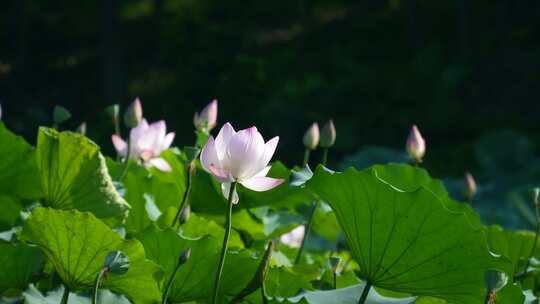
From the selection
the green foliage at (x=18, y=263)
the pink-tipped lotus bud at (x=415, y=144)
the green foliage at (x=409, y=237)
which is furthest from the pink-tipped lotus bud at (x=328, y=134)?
the green foliage at (x=18, y=263)

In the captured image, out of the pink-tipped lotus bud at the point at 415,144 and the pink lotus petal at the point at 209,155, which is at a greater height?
the pink lotus petal at the point at 209,155

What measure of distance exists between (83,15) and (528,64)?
482cm

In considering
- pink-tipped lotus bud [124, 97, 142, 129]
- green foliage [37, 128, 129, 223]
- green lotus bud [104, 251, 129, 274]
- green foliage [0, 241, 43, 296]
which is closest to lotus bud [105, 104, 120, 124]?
pink-tipped lotus bud [124, 97, 142, 129]

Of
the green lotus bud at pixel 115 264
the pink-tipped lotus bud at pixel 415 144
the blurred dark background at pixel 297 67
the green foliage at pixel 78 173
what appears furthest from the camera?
the blurred dark background at pixel 297 67

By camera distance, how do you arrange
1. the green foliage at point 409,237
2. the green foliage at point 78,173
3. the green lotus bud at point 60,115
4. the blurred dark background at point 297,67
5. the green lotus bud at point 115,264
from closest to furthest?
the green lotus bud at point 115,264 → the green foliage at point 409,237 → the green foliage at point 78,173 → the green lotus bud at point 60,115 → the blurred dark background at point 297,67

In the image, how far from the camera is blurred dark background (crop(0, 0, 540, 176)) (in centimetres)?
608

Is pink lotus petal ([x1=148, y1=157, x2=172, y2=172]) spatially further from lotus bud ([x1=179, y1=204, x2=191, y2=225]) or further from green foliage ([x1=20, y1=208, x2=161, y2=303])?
green foliage ([x1=20, y1=208, x2=161, y2=303])

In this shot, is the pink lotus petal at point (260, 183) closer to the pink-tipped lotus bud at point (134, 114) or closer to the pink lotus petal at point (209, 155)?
the pink lotus petal at point (209, 155)

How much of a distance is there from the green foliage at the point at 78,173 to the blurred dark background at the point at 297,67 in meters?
3.14

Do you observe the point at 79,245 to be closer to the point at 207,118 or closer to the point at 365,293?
the point at 365,293

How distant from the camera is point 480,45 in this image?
852cm

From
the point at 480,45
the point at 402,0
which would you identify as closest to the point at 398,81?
the point at 480,45

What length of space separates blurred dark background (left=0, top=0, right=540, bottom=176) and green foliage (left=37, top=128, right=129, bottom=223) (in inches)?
124

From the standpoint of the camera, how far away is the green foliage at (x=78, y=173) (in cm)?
95
